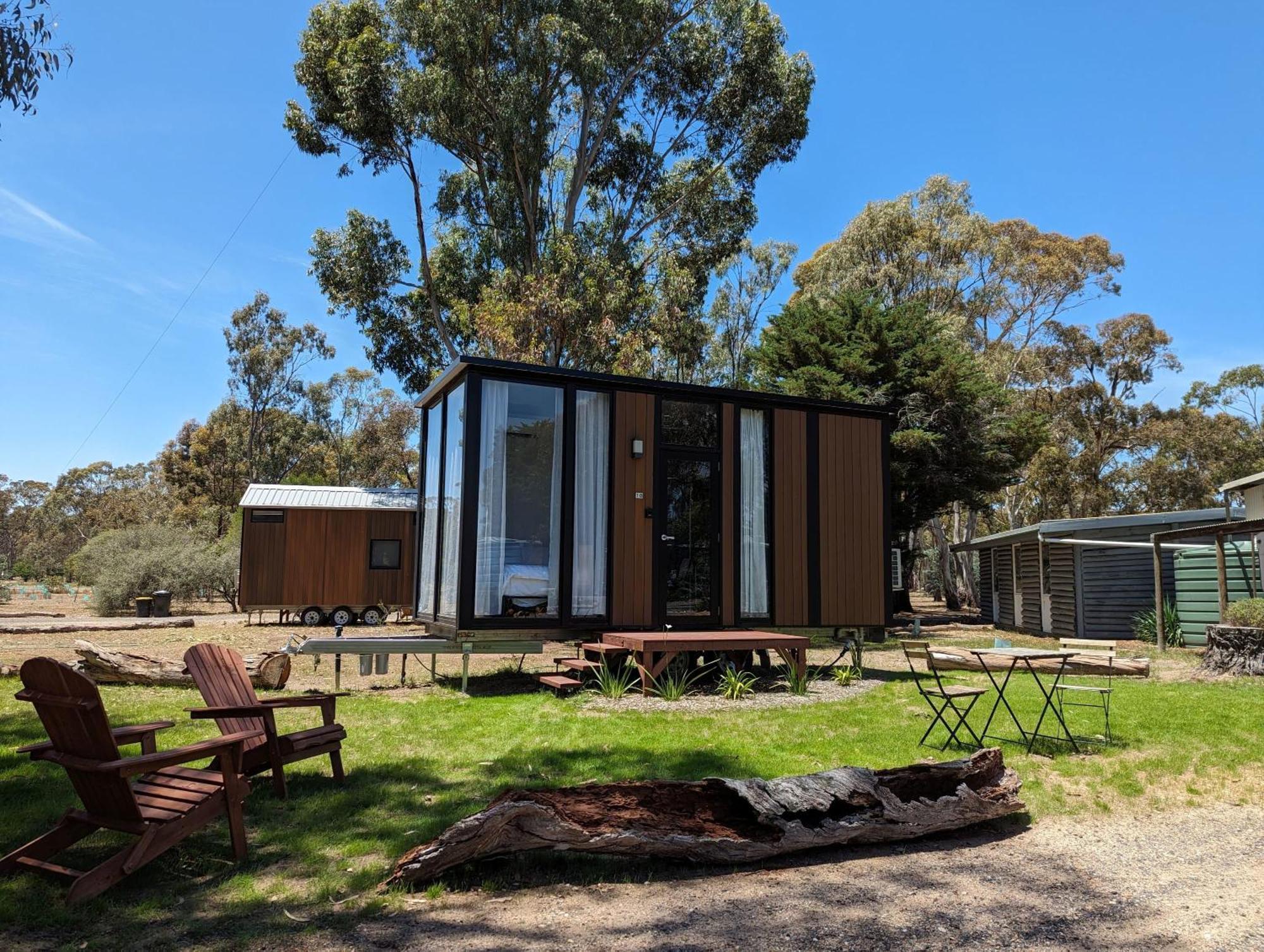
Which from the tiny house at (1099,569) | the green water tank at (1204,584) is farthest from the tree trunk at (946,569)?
the green water tank at (1204,584)

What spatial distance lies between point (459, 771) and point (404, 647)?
3.36m

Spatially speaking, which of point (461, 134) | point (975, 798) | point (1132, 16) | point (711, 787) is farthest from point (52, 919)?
point (1132, 16)

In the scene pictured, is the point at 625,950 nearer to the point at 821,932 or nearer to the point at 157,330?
the point at 821,932

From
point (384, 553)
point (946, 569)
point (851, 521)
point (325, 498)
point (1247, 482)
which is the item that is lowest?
point (946, 569)

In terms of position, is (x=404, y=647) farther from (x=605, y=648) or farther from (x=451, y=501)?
(x=605, y=648)

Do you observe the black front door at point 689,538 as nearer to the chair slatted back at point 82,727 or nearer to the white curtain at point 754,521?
the white curtain at point 754,521

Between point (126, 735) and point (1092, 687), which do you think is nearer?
point (126, 735)

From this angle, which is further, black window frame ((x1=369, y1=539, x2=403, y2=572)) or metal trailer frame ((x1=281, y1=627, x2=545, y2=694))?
black window frame ((x1=369, y1=539, x2=403, y2=572))

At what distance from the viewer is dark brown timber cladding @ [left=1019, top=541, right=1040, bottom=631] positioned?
17672 mm

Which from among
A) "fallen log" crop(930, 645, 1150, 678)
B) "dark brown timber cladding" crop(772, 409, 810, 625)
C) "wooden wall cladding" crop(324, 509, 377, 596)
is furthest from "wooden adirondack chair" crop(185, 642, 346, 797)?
A: "wooden wall cladding" crop(324, 509, 377, 596)

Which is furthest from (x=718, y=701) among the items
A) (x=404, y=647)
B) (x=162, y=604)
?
(x=162, y=604)

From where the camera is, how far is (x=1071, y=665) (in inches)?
376

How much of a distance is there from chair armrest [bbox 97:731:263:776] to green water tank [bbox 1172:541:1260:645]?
14950mm

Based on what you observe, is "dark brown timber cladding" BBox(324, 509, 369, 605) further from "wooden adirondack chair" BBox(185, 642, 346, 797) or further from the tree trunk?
the tree trunk
